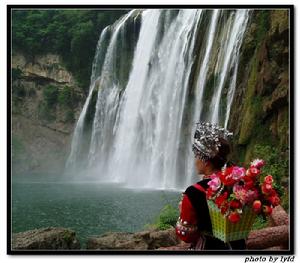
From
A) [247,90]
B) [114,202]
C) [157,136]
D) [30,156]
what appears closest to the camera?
[114,202]

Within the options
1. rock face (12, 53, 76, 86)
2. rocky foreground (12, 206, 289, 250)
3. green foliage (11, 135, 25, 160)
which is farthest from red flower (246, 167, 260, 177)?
rock face (12, 53, 76, 86)

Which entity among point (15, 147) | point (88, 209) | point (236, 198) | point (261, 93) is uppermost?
point (261, 93)

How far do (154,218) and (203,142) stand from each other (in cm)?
340

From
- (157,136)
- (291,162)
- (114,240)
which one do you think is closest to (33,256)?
(114,240)

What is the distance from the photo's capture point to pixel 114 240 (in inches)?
157

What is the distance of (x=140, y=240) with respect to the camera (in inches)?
153

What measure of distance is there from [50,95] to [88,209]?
8.22 metres

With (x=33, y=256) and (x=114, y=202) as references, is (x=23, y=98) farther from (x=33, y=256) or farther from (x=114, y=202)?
(x=33, y=256)

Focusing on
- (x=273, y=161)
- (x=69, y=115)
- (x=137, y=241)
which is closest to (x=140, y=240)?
(x=137, y=241)

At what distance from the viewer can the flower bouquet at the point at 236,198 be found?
2281mm

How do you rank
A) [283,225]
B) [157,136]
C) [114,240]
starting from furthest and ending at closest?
[157,136], [114,240], [283,225]

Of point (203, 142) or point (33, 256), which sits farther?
point (33, 256)

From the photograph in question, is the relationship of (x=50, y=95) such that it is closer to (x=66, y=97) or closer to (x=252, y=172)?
(x=66, y=97)

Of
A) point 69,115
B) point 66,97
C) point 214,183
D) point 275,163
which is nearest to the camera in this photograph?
point 214,183
